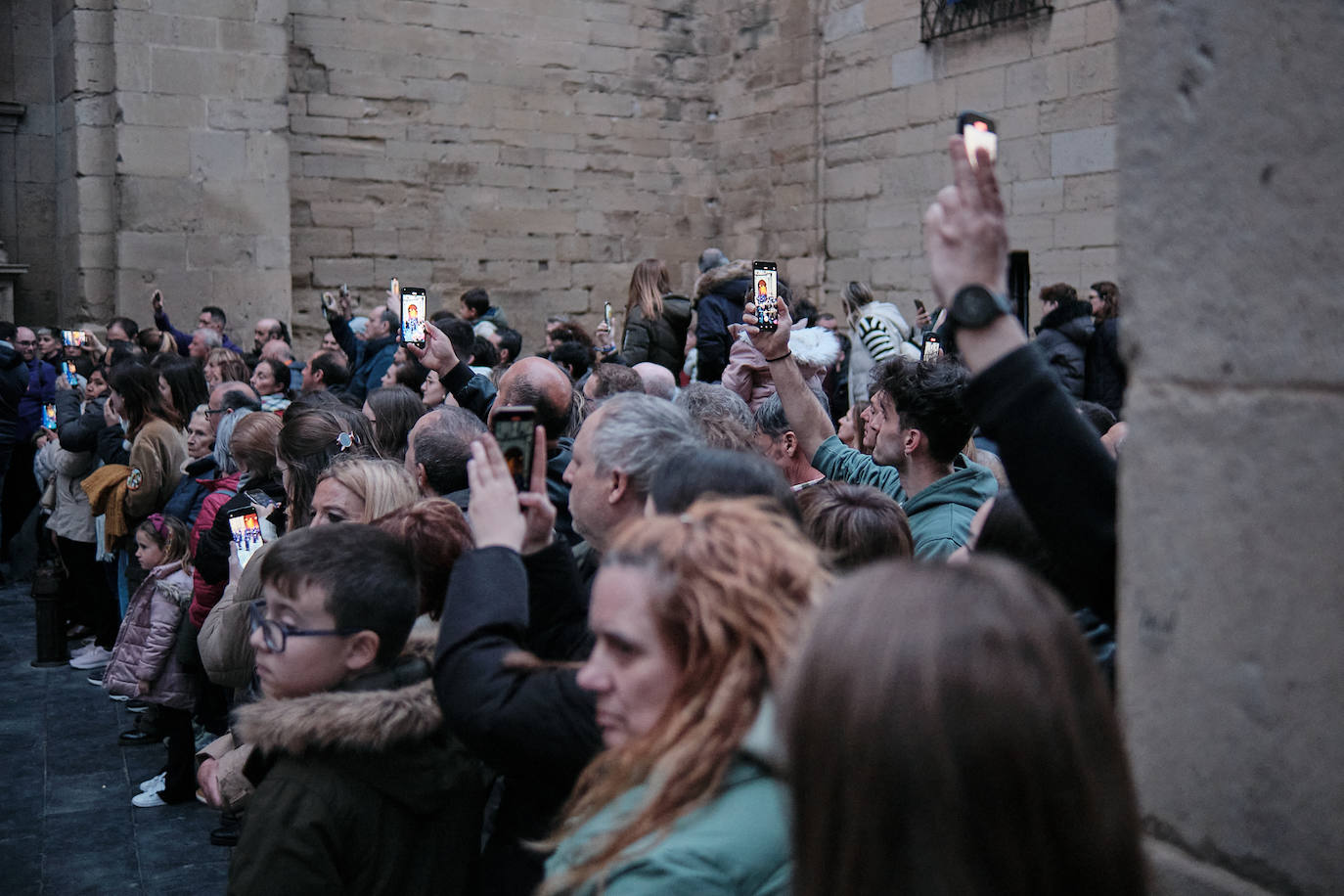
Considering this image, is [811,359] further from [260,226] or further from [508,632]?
[260,226]

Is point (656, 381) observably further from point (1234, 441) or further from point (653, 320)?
point (1234, 441)

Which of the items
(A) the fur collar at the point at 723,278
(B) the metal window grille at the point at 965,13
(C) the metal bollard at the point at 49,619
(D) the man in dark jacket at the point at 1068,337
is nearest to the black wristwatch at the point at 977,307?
(A) the fur collar at the point at 723,278

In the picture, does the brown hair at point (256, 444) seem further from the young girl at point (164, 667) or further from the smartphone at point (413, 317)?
the young girl at point (164, 667)

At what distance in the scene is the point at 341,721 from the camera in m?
2.24

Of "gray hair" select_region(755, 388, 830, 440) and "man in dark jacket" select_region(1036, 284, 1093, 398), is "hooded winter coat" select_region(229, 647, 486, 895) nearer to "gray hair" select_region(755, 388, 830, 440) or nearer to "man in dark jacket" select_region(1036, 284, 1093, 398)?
"gray hair" select_region(755, 388, 830, 440)

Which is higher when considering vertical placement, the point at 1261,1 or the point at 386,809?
the point at 1261,1

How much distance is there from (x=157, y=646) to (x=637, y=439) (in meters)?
3.36

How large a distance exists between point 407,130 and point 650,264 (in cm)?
578

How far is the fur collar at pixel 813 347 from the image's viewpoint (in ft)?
20.0

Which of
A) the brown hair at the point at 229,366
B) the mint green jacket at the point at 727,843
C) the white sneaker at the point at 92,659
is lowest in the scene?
the white sneaker at the point at 92,659

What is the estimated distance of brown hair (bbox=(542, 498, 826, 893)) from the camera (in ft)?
4.65

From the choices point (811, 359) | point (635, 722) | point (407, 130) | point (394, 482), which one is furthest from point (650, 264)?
point (635, 722)

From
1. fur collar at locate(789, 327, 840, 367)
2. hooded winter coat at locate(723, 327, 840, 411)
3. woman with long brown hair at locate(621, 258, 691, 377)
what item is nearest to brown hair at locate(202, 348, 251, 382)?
woman with long brown hair at locate(621, 258, 691, 377)

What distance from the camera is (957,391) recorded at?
3.50 m
